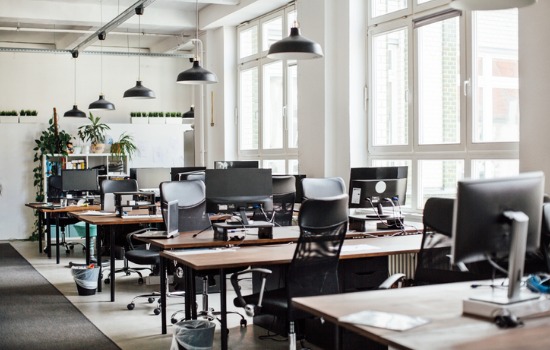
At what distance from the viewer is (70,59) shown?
15.4 metres

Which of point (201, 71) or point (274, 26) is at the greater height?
point (274, 26)

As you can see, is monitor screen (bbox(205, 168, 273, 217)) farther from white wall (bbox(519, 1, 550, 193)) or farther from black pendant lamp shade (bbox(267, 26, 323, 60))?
white wall (bbox(519, 1, 550, 193))

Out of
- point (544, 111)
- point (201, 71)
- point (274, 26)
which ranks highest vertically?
point (274, 26)

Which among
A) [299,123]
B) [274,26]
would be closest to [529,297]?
[299,123]

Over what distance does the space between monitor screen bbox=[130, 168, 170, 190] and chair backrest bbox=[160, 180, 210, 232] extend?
340 centimetres

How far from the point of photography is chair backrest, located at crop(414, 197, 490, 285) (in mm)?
4164

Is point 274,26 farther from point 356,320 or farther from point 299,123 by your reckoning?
point 356,320

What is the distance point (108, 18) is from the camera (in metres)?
12.2

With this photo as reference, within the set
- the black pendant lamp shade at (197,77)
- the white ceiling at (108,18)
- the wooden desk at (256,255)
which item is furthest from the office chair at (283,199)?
the white ceiling at (108,18)

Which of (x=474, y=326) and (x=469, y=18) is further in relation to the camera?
(x=469, y=18)

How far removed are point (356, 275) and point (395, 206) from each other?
62.4 inches

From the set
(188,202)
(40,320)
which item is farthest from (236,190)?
(40,320)

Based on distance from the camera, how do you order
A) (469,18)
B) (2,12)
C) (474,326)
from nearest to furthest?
(474,326) → (469,18) → (2,12)

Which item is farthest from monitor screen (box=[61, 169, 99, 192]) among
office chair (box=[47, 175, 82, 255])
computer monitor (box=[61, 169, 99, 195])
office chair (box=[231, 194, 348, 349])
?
office chair (box=[231, 194, 348, 349])
